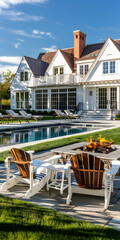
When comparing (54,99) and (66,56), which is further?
(66,56)

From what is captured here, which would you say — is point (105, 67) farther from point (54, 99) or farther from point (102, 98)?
point (54, 99)

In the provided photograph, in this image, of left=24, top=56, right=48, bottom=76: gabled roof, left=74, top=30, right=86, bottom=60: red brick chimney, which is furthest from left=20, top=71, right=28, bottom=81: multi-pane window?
left=74, top=30, right=86, bottom=60: red brick chimney

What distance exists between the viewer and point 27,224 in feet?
10.5

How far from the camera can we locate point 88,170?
3.94m

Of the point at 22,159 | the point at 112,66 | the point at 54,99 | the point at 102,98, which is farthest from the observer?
the point at 54,99

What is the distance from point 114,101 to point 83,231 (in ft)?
78.7

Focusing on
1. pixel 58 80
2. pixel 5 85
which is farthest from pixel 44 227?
pixel 5 85

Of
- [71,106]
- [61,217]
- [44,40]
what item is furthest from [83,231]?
[44,40]

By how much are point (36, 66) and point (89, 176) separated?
31.8m

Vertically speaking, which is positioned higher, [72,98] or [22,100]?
[72,98]

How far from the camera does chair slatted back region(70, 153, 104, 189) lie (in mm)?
3961

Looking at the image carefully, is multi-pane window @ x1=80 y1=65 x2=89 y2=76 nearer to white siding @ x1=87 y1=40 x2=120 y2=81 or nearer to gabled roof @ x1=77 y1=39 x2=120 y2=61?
gabled roof @ x1=77 y1=39 x2=120 y2=61

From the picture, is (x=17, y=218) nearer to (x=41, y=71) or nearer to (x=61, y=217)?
(x=61, y=217)

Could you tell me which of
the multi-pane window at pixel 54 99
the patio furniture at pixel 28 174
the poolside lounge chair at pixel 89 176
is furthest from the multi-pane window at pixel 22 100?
the poolside lounge chair at pixel 89 176
